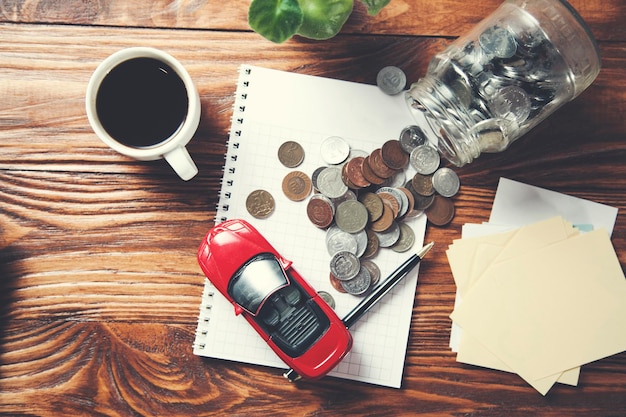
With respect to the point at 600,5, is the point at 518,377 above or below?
below

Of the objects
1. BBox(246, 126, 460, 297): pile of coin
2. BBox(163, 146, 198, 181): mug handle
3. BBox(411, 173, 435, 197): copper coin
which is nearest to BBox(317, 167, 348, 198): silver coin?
BBox(246, 126, 460, 297): pile of coin

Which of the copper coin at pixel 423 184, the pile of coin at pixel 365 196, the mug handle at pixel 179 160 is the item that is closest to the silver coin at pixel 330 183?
the pile of coin at pixel 365 196

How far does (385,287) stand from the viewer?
0.88 m

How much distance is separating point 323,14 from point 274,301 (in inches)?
16.4

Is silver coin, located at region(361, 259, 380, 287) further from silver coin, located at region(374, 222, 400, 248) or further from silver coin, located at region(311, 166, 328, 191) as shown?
silver coin, located at region(311, 166, 328, 191)

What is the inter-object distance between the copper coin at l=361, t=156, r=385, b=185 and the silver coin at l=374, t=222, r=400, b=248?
73mm

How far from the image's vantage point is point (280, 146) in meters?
0.90

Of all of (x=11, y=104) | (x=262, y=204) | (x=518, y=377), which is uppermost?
(x=11, y=104)

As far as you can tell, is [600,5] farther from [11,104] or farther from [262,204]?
[11,104]

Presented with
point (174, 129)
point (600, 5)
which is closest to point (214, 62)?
point (174, 129)

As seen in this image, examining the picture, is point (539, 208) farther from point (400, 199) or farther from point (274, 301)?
point (274, 301)

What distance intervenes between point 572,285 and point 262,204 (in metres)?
0.51

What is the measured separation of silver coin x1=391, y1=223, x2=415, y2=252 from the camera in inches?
35.5

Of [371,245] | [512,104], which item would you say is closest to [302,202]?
[371,245]
